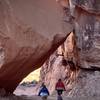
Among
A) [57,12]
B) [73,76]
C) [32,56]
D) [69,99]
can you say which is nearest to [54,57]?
[73,76]

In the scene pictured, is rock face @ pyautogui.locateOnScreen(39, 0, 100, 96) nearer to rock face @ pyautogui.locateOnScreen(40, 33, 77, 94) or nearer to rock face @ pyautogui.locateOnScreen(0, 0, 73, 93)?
rock face @ pyautogui.locateOnScreen(40, 33, 77, 94)

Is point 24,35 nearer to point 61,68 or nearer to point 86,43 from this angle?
point 86,43

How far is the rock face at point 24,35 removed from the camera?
7184 millimetres

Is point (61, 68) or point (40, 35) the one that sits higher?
point (40, 35)

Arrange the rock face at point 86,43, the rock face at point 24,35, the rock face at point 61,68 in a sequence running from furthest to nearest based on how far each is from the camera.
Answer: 1. the rock face at point 61,68
2. the rock face at point 86,43
3. the rock face at point 24,35

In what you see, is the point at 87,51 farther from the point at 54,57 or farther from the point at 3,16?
the point at 3,16

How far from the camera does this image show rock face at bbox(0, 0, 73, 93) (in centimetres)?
718

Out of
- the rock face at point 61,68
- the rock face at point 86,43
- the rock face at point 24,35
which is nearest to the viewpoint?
the rock face at point 24,35

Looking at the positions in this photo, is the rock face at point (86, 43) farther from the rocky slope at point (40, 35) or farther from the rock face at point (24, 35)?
the rock face at point (24, 35)

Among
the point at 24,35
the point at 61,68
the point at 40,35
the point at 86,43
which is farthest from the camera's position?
the point at 61,68

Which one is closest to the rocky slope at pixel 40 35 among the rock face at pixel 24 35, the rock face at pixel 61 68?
the rock face at pixel 24 35

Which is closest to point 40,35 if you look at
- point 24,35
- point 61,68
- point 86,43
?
point 24,35

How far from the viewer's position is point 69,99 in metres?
9.93

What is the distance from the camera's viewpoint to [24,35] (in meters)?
7.44
